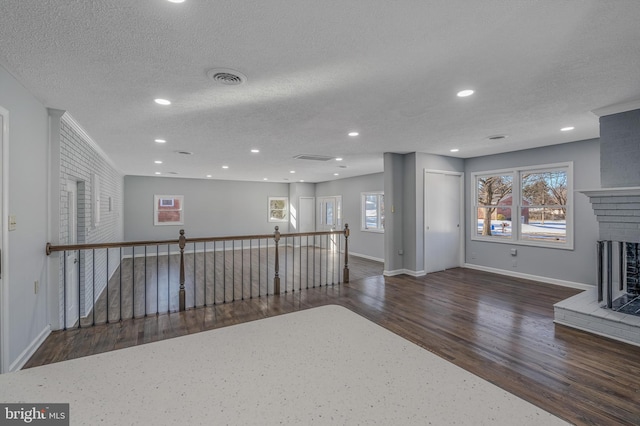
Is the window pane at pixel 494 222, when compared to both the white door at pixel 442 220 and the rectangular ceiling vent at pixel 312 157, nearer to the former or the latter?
the white door at pixel 442 220

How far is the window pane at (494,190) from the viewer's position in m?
5.78

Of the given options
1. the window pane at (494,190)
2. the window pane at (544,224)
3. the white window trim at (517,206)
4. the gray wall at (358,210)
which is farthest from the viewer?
the gray wall at (358,210)

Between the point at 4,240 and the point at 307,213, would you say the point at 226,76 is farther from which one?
the point at 307,213

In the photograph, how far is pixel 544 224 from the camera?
527cm

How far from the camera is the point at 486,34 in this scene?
1.88 metres

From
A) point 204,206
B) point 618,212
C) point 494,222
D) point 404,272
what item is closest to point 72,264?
point 404,272

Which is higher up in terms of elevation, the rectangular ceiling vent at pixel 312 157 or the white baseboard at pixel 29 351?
the rectangular ceiling vent at pixel 312 157

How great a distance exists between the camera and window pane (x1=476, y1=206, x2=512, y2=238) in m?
5.77

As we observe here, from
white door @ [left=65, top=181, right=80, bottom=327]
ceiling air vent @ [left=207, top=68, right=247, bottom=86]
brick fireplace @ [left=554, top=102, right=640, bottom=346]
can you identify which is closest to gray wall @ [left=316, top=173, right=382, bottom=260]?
brick fireplace @ [left=554, top=102, right=640, bottom=346]

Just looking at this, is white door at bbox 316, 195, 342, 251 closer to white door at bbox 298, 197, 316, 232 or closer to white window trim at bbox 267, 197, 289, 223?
white door at bbox 298, 197, 316, 232

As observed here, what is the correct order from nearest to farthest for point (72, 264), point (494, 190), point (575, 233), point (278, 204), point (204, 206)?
point (72, 264), point (575, 233), point (494, 190), point (204, 206), point (278, 204)

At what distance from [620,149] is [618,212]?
72 centimetres

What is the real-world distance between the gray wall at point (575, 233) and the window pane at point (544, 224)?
19cm

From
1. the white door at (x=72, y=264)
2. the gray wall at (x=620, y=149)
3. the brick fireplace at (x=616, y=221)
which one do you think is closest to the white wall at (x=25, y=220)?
the white door at (x=72, y=264)
